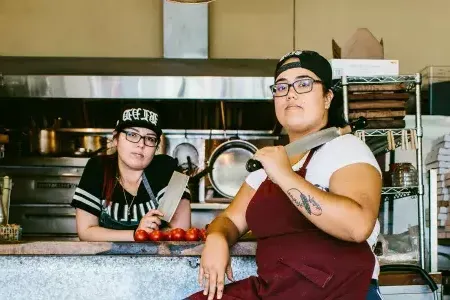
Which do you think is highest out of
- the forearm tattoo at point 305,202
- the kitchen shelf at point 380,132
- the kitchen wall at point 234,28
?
the kitchen wall at point 234,28

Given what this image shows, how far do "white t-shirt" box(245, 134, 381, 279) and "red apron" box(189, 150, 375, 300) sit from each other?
38 mm

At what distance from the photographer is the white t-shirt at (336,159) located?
184cm

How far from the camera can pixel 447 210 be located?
4.93 meters

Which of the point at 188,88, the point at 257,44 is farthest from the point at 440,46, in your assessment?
the point at 188,88

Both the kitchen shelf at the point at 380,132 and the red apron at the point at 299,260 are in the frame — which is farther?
the kitchen shelf at the point at 380,132

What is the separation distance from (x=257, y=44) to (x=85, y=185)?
306 centimetres

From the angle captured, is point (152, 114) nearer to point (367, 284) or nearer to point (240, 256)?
point (240, 256)

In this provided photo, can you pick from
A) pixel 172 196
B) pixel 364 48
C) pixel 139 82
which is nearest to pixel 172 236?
pixel 172 196

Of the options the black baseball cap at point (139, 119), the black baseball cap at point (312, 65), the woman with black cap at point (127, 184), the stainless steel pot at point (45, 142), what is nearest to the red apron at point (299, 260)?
the black baseball cap at point (312, 65)

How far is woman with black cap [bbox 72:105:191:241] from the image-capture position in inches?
123

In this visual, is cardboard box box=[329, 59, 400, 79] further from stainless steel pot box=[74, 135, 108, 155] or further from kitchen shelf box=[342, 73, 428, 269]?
stainless steel pot box=[74, 135, 108, 155]

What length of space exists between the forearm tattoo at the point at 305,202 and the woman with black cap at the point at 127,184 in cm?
135

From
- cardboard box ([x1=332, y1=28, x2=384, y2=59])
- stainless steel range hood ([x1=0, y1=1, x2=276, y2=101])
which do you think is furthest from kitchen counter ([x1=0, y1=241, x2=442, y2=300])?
stainless steel range hood ([x1=0, y1=1, x2=276, y2=101])

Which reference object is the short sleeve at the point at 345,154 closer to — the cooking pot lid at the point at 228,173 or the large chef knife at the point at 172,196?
the large chef knife at the point at 172,196
